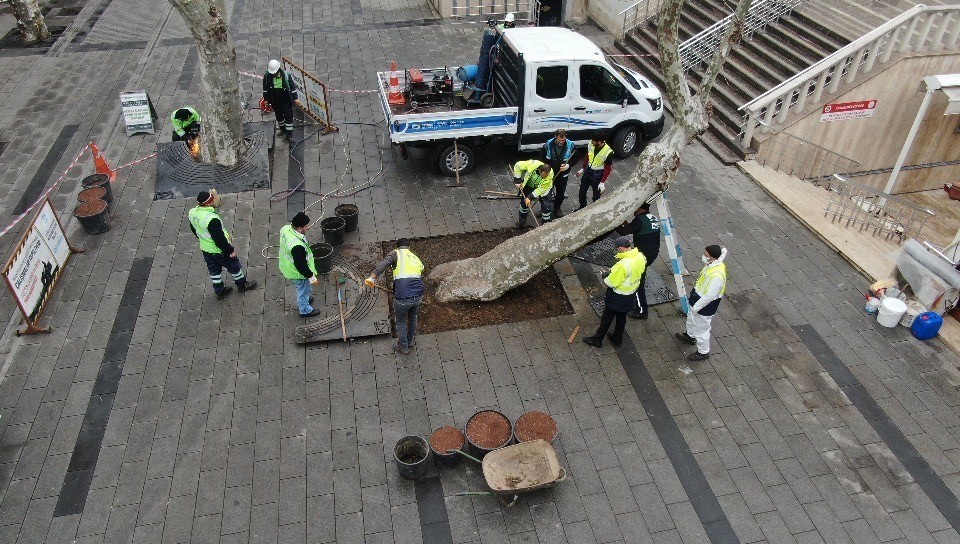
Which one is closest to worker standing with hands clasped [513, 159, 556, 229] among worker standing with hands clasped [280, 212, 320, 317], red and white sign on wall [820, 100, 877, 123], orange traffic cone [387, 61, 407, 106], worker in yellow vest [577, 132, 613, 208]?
worker in yellow vest [577, 132, 613, 208]

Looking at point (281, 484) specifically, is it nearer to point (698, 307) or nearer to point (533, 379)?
point (533, 379)

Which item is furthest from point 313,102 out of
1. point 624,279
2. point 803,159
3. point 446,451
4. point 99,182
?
point 803,159

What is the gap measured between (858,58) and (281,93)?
11.5m

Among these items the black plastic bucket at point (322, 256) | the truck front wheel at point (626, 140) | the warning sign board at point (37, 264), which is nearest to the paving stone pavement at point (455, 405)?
the warning sign board at point (37, 264)

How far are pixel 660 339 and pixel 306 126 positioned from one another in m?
9.08

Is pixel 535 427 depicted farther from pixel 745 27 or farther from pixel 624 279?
pixel 745 27

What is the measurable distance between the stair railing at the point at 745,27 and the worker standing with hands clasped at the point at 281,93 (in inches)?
350

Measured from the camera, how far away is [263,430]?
7.60 metres

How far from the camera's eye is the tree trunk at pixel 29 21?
17.5 m

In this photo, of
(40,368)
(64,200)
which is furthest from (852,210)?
(64,200)

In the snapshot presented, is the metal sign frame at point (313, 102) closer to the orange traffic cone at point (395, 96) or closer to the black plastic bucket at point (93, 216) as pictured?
the orange traffic cone at point (395, 96)

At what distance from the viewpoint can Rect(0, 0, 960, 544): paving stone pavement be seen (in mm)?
6785

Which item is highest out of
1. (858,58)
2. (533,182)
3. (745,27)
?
(858,58)

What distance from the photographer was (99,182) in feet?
37.6
